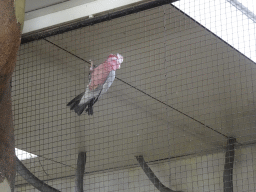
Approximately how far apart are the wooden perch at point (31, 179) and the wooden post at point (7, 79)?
6.50ft

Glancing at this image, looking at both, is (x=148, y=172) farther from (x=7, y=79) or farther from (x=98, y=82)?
(x=7, y=79)

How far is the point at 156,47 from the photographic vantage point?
300cm

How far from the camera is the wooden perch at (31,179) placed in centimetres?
379

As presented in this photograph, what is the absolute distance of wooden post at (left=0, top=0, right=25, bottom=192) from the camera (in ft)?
5.37

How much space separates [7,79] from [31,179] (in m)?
2.48

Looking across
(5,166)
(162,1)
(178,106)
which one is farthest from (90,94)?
(178,106)

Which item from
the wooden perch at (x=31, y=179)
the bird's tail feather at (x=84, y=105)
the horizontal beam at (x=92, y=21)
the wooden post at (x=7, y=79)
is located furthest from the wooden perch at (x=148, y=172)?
the wooden post at (x=7, y=79)

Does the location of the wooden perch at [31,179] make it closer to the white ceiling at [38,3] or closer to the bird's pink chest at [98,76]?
the bird's pink chest at [98,76]

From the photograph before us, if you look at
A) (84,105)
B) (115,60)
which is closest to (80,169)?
(84,105)

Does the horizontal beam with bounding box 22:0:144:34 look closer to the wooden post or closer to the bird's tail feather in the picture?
the bird's tail feather

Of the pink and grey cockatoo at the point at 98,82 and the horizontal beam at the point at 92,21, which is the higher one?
the horizontal beam at the point at 92,21

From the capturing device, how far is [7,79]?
1696 millimetres

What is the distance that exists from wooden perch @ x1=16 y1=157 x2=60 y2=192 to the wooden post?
1981 millimetres

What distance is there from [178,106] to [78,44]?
4.31 ft
